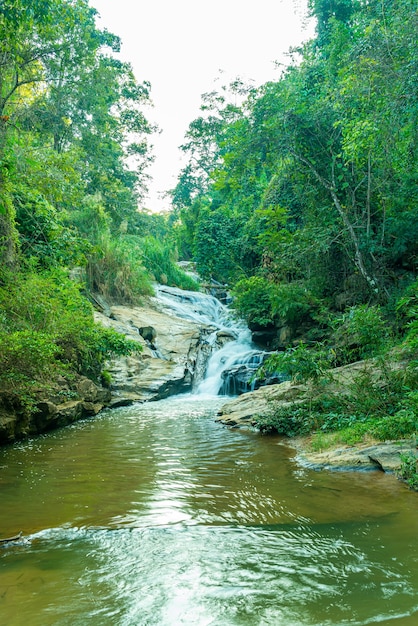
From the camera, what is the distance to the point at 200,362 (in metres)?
14.2

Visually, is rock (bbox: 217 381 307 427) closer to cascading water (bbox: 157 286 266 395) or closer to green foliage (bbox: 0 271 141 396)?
cascading water (bbox: 157 286 266 395)

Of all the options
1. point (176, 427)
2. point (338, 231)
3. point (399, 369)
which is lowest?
point (176, 427)

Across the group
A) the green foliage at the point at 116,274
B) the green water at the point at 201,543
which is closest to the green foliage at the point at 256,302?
the green foliage at the point at 116,274

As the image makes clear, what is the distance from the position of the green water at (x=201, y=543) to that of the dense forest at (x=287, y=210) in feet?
6.12

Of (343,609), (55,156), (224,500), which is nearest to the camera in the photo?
(343,609)

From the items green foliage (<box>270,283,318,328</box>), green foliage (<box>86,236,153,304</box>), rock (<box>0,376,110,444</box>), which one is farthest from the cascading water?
rock (<box>0,376,110,444</box>)

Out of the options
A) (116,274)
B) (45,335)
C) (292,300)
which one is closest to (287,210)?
(292,300)

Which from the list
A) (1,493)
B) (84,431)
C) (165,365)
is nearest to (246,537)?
(1,493)

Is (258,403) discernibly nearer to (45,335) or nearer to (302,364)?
(302,364)

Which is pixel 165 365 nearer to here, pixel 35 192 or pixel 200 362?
pixel 200 362

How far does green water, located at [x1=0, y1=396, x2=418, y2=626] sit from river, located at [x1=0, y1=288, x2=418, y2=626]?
0.03 ft

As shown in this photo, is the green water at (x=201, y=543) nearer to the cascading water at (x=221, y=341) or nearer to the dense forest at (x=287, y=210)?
the dense forest at (x=287, y=210)

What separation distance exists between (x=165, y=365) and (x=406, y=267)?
290 inches

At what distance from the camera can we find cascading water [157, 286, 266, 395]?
1249 centimetres
